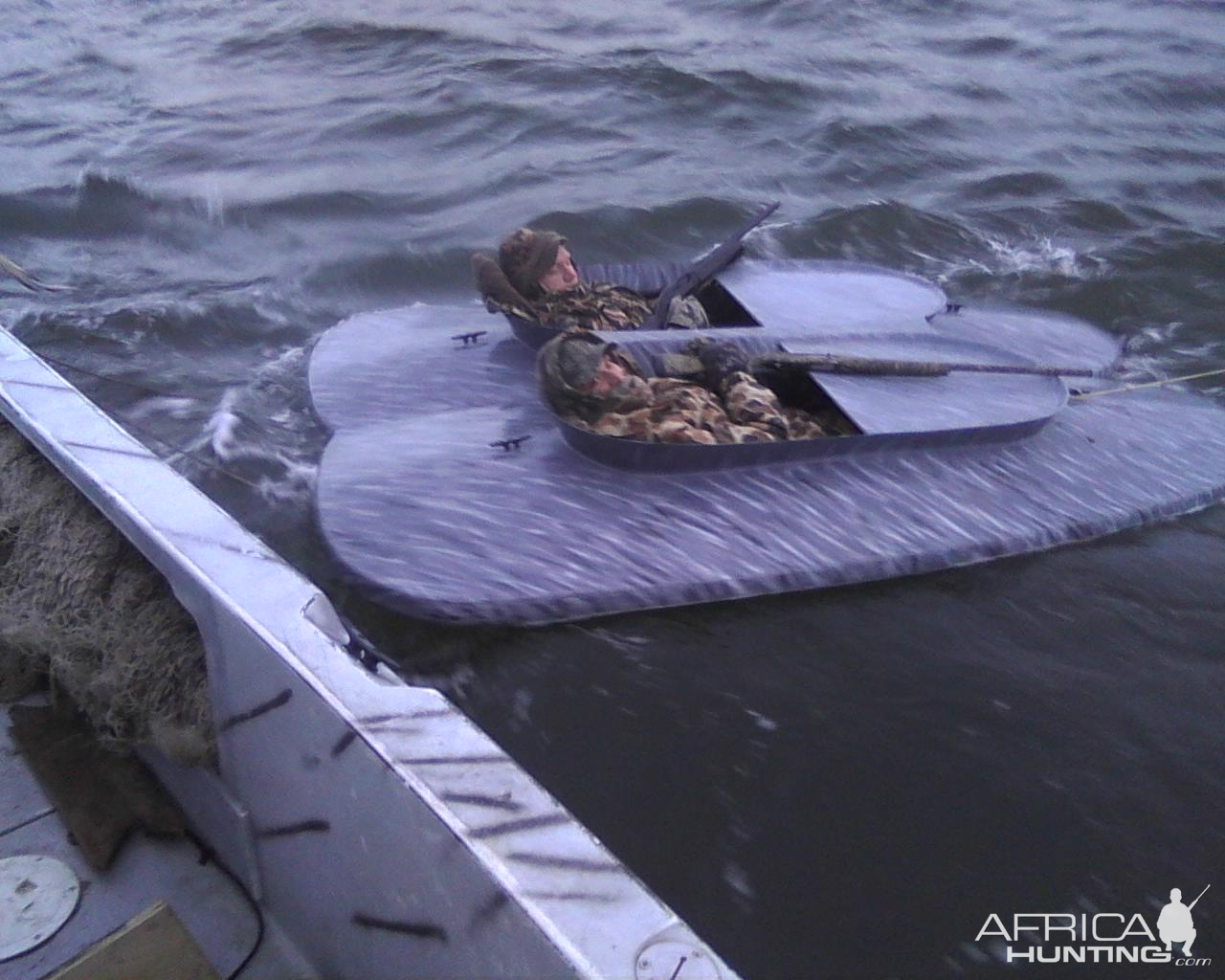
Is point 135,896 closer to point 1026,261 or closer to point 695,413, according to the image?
point 695,413

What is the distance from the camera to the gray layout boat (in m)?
3.81

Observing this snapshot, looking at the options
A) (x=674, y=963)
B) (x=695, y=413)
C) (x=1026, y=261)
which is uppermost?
(x=674, y=963)

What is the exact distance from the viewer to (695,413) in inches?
165

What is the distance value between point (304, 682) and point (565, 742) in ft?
5.57

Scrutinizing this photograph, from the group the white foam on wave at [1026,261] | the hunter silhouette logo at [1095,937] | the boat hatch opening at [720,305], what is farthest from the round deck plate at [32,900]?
the white foam on wave at [1026,261]

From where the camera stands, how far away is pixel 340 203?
8305 mm

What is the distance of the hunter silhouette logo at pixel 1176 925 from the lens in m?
2.88

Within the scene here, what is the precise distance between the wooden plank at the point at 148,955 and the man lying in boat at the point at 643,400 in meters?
2.36

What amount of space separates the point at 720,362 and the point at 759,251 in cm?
357

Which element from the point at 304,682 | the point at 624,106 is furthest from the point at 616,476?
the point at 624,106

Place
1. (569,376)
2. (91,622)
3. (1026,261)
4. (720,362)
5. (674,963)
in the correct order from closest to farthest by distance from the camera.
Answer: (674,963)
(91,622)
(569,376)
(720,362)
(1026,261)

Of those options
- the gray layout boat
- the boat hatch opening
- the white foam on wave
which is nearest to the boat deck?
the gray layout boat

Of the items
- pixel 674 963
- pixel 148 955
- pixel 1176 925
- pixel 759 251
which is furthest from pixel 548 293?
pixel 674 963

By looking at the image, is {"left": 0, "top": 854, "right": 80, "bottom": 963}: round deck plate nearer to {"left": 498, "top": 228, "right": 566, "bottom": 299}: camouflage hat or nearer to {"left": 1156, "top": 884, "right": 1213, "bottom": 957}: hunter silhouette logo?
{"left": 1156, "top": 884, "right": 1213, "bottom": 957}: hunter silhouette logo
